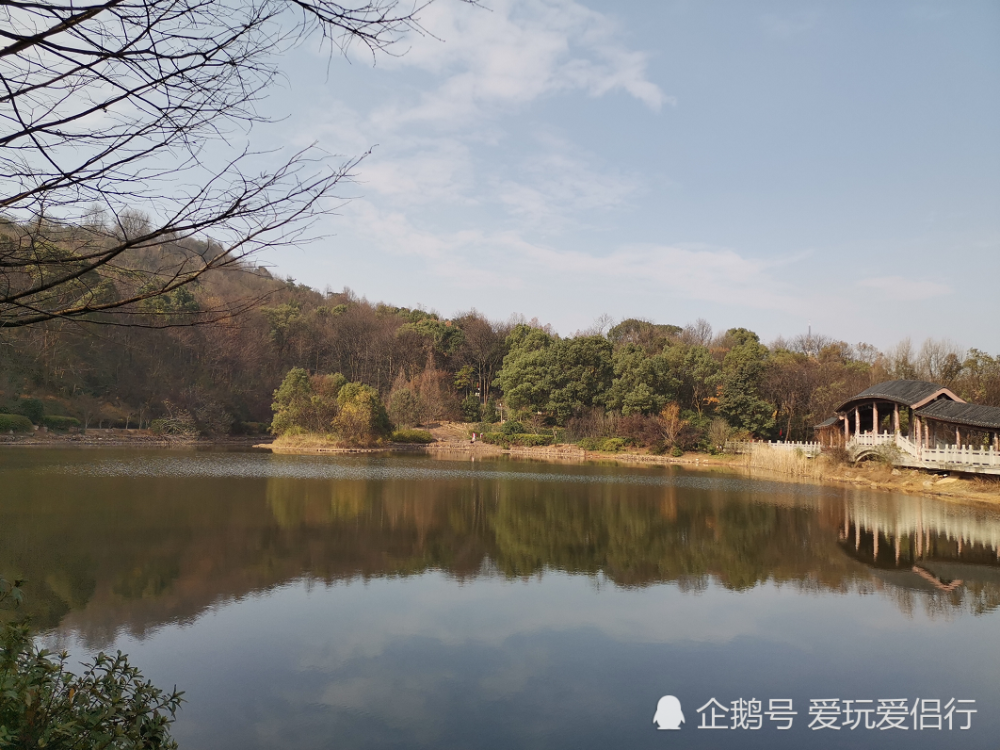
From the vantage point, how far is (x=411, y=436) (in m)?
35.0

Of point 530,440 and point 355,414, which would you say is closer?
point 355,414

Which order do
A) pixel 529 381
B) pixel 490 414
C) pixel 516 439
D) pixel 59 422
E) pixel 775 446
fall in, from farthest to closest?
pixel 490 414 → pixel 529 381 → pixel 516 439 → pixel 59 422 → pixel 775 446

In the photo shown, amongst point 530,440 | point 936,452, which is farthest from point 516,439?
point 936,452

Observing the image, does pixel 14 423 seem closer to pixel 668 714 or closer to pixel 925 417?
pixel 668 714

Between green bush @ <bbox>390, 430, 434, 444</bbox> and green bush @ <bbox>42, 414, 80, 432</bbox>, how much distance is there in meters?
14.7

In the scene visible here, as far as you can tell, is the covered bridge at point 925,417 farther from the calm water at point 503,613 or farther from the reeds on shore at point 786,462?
the calm water at point 503,613

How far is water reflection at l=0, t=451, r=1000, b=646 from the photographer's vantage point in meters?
7.51

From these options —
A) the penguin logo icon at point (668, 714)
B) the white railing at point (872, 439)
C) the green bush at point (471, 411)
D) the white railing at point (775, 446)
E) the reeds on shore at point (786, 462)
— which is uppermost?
the green bush at point (471, 411)

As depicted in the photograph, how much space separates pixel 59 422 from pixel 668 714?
31962 mm

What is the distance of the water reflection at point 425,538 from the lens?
296 inches

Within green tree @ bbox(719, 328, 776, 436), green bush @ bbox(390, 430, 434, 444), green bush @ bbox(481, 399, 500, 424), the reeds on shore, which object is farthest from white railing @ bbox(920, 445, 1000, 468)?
green bush @ bbox(481, 399, 500, 424)

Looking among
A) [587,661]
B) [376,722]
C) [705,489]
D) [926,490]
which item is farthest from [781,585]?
[926,490]

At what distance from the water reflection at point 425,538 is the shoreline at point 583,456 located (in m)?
2.04

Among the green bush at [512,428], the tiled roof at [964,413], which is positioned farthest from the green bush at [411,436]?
the tiled roof at [964,413]
